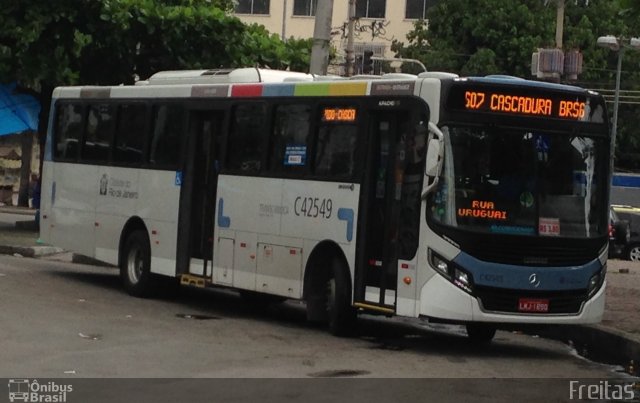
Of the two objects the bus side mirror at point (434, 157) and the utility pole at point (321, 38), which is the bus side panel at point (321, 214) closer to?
the bus side mirror at point (434, 157)

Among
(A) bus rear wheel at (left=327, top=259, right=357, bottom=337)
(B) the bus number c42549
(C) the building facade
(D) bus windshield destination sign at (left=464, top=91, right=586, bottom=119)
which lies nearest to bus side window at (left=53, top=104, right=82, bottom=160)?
(B) the bus number c42549

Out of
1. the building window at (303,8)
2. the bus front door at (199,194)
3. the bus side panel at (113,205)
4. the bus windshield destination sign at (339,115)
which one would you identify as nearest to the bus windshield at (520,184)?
the bus windshield destination sign at (339,115)

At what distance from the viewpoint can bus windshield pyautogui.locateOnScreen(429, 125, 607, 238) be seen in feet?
45.2

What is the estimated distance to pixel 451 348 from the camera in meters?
14.9

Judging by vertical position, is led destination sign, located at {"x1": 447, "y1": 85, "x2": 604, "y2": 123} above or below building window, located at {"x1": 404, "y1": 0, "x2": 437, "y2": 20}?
below

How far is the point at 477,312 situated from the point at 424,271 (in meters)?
0.70

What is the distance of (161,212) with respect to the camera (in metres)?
18.6

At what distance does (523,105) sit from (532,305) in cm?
214

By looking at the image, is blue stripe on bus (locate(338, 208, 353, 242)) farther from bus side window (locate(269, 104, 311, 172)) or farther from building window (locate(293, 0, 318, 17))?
building window (locate(293, 0, 318, 17))

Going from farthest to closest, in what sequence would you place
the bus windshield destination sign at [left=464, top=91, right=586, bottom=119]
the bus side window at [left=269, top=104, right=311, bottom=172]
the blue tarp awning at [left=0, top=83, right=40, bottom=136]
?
the blue tarp awning at [left=0, top=83, right=40, bottom=136], the bus side window at [left=269, top=104, right=311, bottom=172], the bus windshield destination sign at [left=464, top=91, right=586, bottom=119]

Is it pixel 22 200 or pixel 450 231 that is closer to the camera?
pixel 450 231

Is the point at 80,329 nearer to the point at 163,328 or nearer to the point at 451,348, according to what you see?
the point at 163,328

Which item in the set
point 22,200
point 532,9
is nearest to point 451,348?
point 22,200

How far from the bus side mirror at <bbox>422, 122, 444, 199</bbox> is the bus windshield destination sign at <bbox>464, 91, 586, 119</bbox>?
1.55ft
